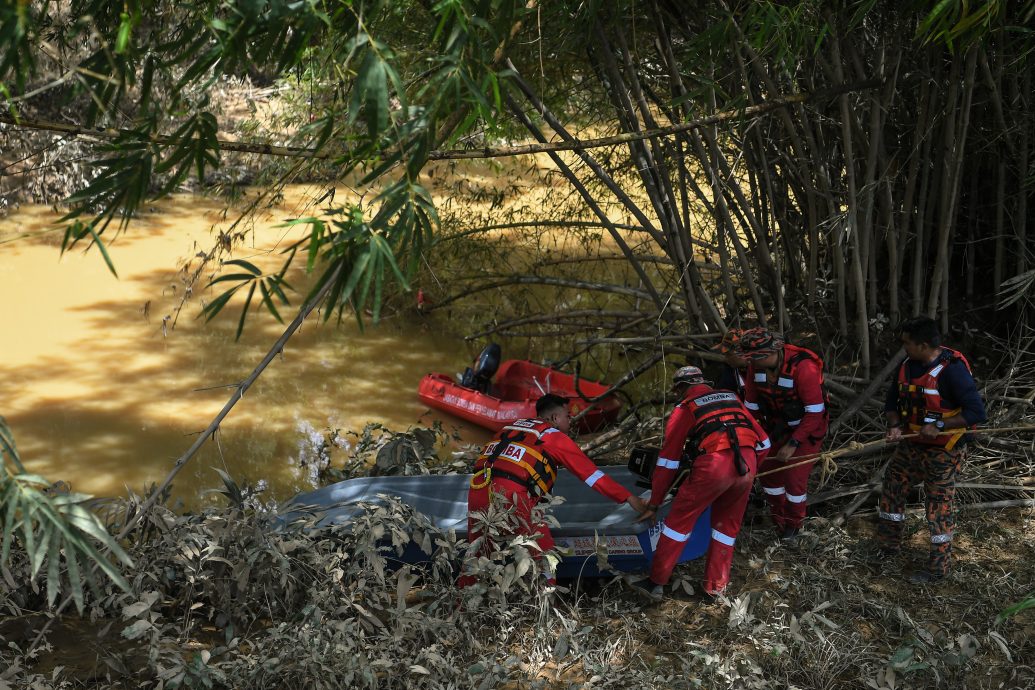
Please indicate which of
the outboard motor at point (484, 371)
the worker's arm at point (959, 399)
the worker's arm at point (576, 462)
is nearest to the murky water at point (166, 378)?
the outboard motor at point (484, 371)

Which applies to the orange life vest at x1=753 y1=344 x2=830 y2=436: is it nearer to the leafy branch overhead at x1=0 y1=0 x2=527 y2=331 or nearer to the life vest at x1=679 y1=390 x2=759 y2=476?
the life vest at x1=679 y1=390 x2=759 y2=476

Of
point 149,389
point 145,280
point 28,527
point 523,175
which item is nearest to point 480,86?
point 28,527

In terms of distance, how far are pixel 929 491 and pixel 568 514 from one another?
1.82 m

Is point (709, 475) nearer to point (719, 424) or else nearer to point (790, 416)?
point (719, 424)

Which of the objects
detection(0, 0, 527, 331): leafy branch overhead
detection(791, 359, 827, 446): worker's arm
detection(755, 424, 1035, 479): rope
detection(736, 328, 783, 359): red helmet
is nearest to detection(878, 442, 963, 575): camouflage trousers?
detection(755, 424, 1035, 479): rope

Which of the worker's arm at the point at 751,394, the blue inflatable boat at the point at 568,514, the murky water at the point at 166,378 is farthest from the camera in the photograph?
the murky water at the point at 166,378

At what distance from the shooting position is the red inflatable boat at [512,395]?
7.75 meters

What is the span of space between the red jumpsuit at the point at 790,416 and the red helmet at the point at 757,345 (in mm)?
103

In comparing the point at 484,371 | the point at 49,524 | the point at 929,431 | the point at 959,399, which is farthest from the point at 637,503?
the point at 484,371

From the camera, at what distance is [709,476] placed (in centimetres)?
452

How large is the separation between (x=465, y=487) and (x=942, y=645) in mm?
2704

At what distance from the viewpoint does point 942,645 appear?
4.07 metres

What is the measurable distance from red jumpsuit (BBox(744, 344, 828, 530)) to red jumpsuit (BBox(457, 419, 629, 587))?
1074mm

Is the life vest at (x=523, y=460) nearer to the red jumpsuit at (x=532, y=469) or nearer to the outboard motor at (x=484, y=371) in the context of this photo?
the red jumpsuit at (x=532, y=469)
